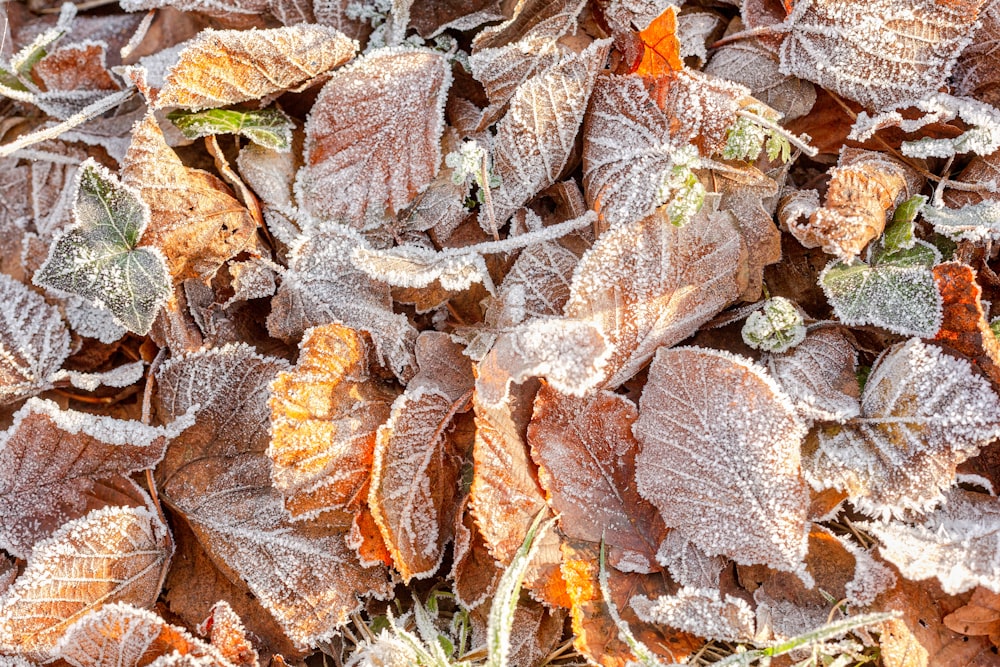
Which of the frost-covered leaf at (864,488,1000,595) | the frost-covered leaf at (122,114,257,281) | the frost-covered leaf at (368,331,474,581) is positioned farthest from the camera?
the frost-covered leaf at (122,114,257,281)

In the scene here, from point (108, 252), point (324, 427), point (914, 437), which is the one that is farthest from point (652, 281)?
point (108, 252)

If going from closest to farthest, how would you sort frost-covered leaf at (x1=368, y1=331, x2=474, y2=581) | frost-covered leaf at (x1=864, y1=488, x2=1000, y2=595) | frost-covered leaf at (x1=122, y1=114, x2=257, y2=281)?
frost-covered leaf at (x1=864, y1=488, x2=1000, y2=595) → frost-covered leaf at (x1=368, y1=331, x2=474, y2=581) → frost-covered leaf at (x1=122, y1=114, x2=257, y2=281)

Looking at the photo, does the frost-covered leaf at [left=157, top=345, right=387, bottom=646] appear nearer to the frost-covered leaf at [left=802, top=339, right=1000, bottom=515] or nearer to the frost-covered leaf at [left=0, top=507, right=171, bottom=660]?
the frost-covered leaf at [left=0, top=507, right=171, bottom=660]

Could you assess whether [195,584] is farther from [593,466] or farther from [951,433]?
[951,433]

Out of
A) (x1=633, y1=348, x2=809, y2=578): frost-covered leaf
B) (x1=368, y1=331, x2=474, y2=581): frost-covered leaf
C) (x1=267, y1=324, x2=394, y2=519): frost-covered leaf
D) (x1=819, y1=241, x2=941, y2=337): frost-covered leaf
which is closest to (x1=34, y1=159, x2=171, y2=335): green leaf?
(x1=267, y1=324, x2=394, y2=519): frost-covered leaf

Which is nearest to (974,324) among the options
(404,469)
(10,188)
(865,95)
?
(865,95)

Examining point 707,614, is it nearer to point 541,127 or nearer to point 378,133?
point 541,127

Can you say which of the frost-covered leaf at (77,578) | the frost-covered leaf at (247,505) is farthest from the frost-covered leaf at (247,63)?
the frost-covered leaf at (77,578)
